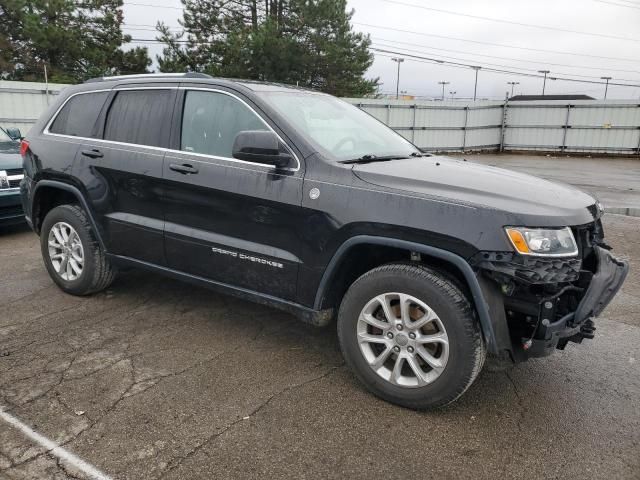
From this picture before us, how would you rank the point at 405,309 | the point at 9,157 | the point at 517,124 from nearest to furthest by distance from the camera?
the point at 405,309
the point at 9,157
the point at 517,124

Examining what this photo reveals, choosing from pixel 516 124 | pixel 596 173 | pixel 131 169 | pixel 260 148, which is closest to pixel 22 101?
pixel 131 169

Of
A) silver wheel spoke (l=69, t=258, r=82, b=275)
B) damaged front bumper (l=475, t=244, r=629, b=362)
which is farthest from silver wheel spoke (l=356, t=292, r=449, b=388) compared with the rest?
silver wheel spoke (l=69, t=258, r=82, b=275)

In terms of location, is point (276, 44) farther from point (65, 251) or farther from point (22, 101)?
point (65, 251)

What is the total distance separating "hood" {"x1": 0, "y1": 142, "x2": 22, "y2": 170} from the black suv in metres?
2.63

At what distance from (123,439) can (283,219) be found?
1477 mm

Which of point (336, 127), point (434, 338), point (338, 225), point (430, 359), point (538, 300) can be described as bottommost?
point (430, 359)

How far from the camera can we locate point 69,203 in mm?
4629

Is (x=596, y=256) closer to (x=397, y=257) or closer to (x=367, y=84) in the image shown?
(x=397, y=257)

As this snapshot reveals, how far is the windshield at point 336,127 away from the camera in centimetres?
344

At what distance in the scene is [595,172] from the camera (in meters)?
15.2

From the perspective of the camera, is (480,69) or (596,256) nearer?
(596,256)

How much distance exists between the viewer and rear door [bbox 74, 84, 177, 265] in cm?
388

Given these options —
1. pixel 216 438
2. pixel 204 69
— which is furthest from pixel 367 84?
pixel 216 438

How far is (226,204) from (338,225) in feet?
2.76
